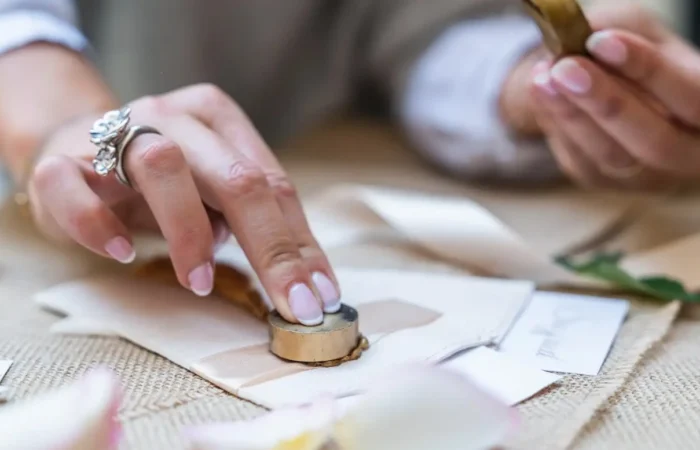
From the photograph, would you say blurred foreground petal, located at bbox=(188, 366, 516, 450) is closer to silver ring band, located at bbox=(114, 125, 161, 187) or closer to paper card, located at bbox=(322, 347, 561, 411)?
paper card, located at bbox=(322, 347, 561, 411)

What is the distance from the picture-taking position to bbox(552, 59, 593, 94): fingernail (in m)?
0.45

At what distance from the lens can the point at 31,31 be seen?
51cm

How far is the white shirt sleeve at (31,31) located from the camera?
1.66ft

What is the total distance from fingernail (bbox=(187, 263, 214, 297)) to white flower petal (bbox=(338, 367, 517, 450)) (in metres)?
0.13

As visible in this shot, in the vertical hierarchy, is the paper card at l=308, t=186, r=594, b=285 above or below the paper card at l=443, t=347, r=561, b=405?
below

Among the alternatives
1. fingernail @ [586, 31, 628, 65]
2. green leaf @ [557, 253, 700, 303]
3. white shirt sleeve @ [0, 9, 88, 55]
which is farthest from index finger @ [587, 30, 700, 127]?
white shirt sleeve @ [0, 9, 88, 55]

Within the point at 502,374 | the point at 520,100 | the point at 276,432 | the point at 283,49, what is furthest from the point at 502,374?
the point at 283,49

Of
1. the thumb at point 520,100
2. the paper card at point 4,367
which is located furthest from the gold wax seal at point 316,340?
the thumb at point 520,100

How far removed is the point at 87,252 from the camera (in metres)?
0.48

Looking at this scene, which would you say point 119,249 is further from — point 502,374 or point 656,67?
point 656,67

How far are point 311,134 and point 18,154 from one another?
0.36 metres

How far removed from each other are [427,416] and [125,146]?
205mm

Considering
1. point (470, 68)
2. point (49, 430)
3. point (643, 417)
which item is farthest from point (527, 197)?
point (49, 430)

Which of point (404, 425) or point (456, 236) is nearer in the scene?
point (404, 425)
